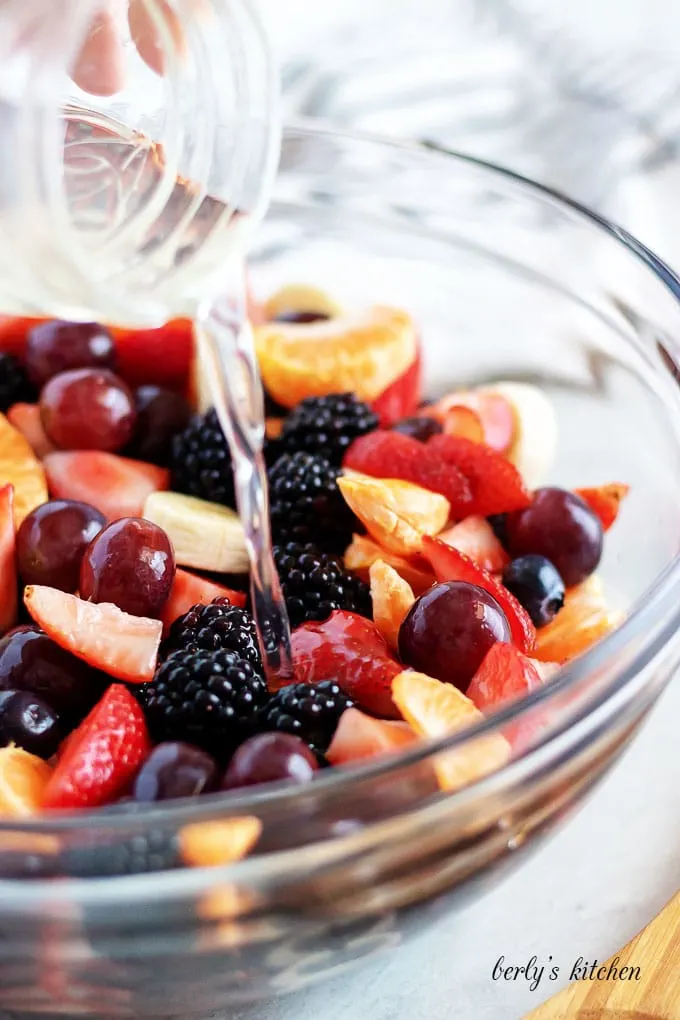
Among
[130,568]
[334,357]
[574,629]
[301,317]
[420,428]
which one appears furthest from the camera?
[301,317]

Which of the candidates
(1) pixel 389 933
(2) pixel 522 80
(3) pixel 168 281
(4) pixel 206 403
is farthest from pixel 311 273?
(1) pixel 389 933

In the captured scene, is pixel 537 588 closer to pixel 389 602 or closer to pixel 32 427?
pixel 389 602

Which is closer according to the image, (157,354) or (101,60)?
(101,60)

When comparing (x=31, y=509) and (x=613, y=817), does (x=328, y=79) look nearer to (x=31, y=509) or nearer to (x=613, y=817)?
(x=31, y=509)

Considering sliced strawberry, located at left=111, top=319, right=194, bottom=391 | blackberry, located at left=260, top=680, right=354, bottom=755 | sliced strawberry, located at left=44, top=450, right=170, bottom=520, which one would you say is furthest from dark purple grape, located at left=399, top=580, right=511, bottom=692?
sliced strawberry, located at left=111, top=319, right=194, bottom=391

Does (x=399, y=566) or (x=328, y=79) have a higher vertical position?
(x=328, y=79)

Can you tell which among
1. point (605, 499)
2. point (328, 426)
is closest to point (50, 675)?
point (328, 426)

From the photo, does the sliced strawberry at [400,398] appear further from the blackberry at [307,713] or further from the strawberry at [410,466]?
the blackberry at [307,713]
